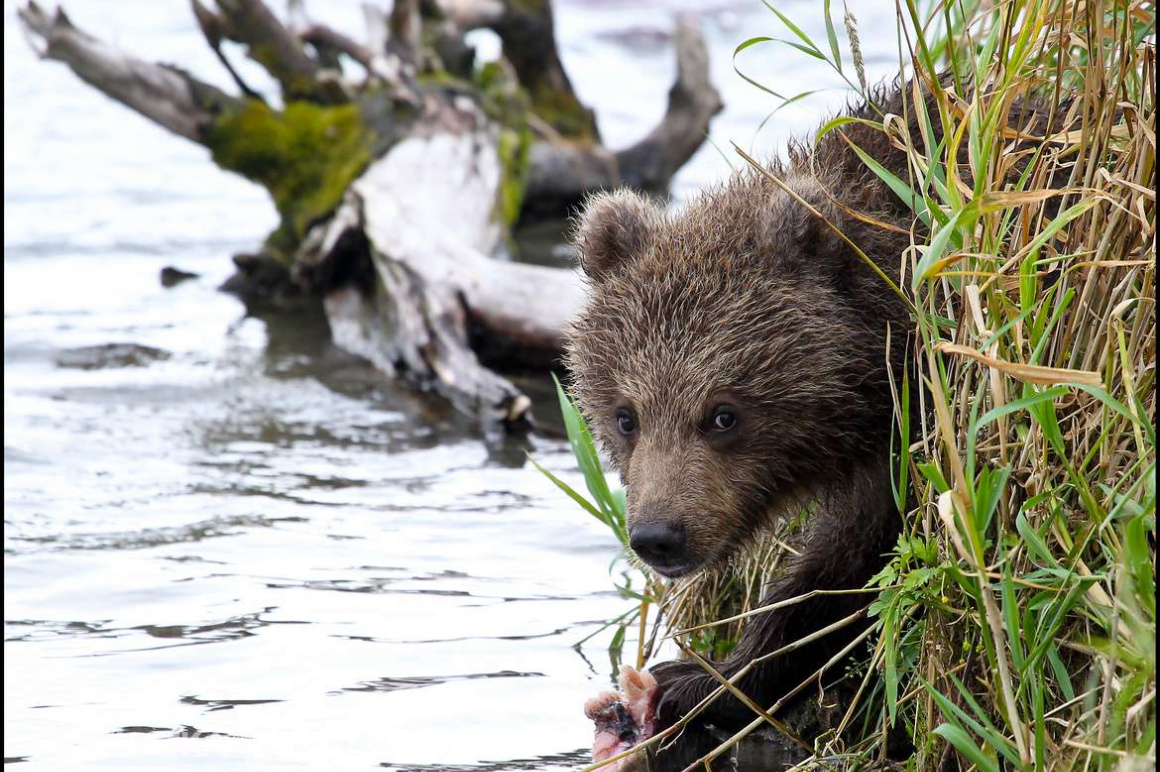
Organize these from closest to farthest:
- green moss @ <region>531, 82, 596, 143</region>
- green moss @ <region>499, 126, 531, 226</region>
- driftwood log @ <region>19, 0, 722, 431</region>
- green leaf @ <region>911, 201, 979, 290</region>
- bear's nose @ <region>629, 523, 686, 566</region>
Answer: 1. green leaf @ <region>911, 201, 979, 290</region>
2. bear's nose @ <region>629, 523, 686, 566</region>
3. driftwood log @ <region>19, 0, 722, 431</region>
4. green moss @ <region>499, 126, 531, 226</region>
5. green moss @ <region>531, 82, 596, 143</region>

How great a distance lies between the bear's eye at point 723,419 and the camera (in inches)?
158

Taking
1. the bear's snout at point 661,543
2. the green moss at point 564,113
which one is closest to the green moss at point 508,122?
the green moss at point 564,113

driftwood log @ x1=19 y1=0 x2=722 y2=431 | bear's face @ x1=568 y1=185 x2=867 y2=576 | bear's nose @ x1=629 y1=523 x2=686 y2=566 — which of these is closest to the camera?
bear's nose @ x1=629 y1=523 x2=686 y2=566

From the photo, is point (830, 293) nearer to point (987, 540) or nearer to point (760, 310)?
point (760, 310)

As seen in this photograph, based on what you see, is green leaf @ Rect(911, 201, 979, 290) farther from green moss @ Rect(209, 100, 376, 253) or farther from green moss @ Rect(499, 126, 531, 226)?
green moss @ Rect(499, 126, 531, 226)

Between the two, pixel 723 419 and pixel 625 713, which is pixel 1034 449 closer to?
pixel 723 419

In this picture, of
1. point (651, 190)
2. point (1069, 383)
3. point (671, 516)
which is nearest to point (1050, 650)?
point (1069, 383)

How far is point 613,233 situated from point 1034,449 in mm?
1557

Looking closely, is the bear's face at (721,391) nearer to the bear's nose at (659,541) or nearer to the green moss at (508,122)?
the bear's nose at (659,541)

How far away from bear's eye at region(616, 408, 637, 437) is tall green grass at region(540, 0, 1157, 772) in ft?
2.82

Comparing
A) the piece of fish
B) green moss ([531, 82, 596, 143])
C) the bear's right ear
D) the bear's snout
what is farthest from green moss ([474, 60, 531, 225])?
the bear's snout

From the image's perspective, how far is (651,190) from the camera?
40.6ft

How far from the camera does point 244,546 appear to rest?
6082 mm

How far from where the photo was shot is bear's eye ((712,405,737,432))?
4004mm
